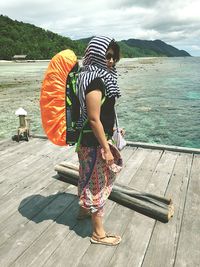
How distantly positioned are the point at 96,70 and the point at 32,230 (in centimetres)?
241

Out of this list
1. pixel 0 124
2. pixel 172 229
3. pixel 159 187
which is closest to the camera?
pixel 172 229

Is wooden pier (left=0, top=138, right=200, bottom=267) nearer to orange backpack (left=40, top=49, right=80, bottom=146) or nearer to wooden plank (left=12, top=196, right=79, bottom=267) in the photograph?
wooden plank (left=12, top=196, right=79, bottom=267)

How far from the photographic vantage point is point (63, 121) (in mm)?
3865

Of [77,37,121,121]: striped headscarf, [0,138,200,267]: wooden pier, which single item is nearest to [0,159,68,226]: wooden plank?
[0,138,200,267]: wooden pier

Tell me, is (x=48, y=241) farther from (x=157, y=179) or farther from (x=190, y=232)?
(x=157, y=179)

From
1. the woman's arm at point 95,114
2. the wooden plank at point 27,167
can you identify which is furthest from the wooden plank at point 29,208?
the woman's arm at point 95,114

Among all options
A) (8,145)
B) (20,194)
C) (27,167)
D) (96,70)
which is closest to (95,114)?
(96,70)

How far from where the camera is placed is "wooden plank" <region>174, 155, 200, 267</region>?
3.69 metres

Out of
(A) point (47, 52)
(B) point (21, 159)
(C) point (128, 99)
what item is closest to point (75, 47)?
(A) point (47, 52)

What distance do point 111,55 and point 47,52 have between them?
6490 inches

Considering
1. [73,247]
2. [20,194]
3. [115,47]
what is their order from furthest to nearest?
[20,194] → [73,247] → [115,47]

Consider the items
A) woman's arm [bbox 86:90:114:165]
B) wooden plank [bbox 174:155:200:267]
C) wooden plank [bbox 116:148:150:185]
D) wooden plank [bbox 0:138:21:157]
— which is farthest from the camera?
wooden plank [bbox 0:138:21:157]

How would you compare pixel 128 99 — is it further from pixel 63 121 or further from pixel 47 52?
pixel 47 52

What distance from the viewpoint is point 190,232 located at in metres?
4.22
